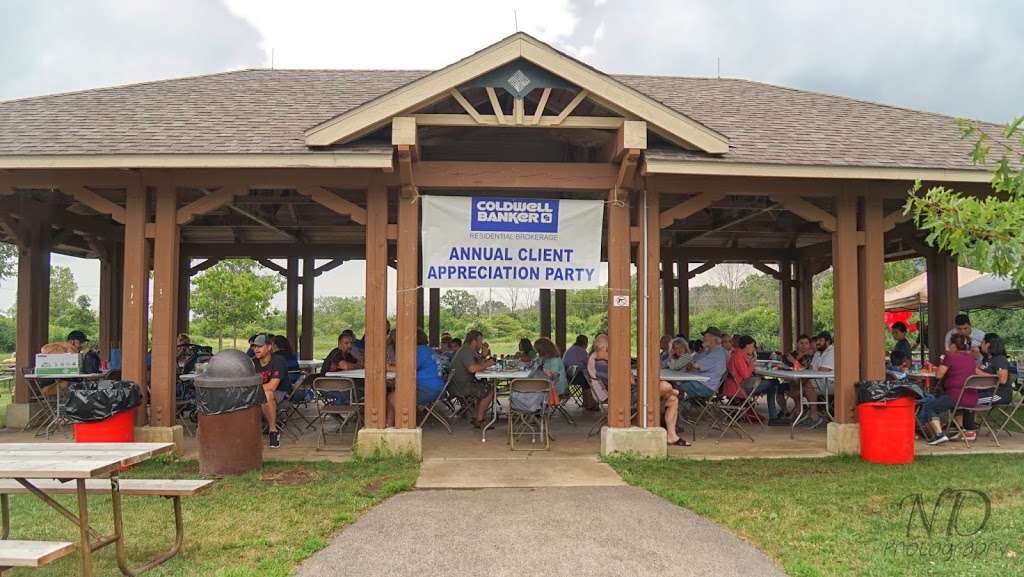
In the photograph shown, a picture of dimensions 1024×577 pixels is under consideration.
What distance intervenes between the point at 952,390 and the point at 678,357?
121 inches

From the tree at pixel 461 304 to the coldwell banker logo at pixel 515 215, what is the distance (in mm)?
25192

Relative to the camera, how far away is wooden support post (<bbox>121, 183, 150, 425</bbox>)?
6863mm

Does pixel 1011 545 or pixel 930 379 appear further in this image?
pixel 930 379

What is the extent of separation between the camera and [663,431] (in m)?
6.88

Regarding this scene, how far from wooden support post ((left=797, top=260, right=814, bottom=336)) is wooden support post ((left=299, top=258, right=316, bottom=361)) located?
10.1 m

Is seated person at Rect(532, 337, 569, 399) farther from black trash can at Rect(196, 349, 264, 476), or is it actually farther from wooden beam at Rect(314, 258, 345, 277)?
wooden beam at Rect(314, 258, 345, 277)

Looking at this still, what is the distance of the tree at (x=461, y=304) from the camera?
1271 inches

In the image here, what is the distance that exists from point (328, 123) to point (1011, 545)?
5.97m

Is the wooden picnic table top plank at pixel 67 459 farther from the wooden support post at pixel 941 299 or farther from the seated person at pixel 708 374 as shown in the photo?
the wooden support post at pixel 941 299

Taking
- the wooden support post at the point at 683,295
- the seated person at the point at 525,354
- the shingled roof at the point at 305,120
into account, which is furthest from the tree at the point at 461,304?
the shingled roof at the point at 305,120

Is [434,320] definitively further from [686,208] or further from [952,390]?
[952,390]

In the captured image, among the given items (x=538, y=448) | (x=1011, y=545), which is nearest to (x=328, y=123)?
(x=538, y=448)

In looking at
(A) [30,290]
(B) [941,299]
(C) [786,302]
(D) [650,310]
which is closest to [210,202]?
(A) [30,290]

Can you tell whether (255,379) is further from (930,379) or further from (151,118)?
(930,379)
